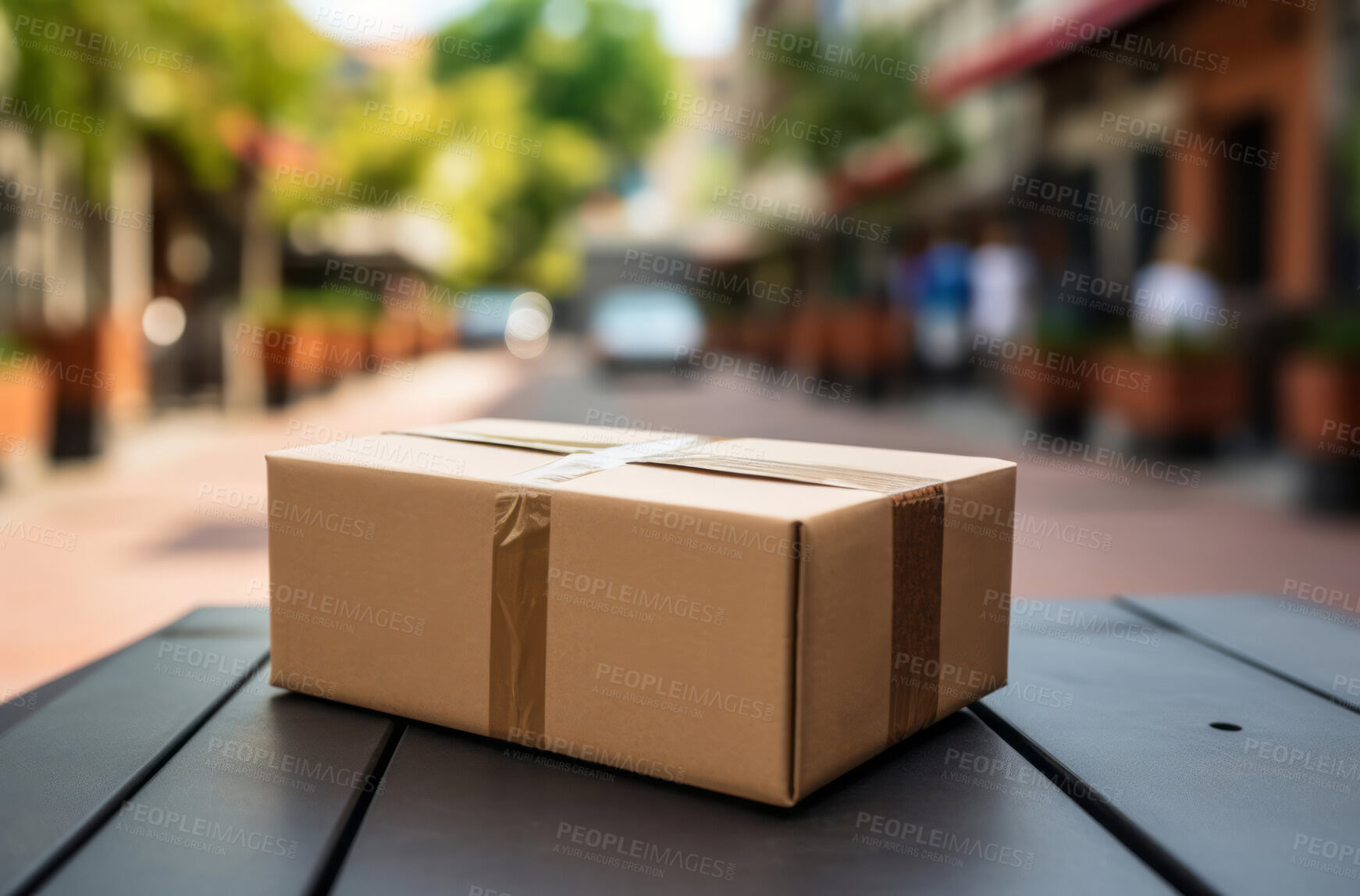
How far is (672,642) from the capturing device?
1174mm

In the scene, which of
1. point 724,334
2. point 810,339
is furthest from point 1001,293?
point 724,334

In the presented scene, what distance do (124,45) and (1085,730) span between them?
29.8 feet

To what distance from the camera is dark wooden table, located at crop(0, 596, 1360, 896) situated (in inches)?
38.9

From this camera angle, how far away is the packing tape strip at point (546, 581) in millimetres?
1240

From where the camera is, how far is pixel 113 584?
4730 millimetres

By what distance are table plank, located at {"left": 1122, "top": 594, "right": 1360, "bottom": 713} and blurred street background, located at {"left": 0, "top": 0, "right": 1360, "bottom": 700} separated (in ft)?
6.07

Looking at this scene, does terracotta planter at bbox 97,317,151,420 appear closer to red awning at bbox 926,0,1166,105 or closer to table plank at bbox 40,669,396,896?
table plank at bbox 40,669,396,896

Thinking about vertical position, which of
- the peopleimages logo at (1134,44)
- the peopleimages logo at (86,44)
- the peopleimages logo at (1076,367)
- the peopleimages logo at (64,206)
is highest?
the peopleimages logo at (1134,44)

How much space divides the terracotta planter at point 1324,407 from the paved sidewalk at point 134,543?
5.38m

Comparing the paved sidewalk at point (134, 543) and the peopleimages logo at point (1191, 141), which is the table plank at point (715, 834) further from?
the peopleimages logo at point (1191, 141)

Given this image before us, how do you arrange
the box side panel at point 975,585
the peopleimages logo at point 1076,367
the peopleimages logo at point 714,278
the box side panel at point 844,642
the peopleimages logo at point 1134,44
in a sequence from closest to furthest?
the box side panel at point 844,642, the box side panel at point 975,585, the peopleimages logo at point 1076,367, the peopleimages logo at point 1134,44, the peopleimages logo at point 714,278

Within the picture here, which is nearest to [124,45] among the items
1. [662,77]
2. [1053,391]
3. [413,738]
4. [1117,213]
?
[1053,391]

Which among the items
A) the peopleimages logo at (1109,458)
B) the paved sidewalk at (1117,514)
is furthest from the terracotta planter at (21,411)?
the peopleimages logo at (1109,458)

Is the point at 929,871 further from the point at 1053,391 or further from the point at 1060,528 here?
the point at 1053,391
